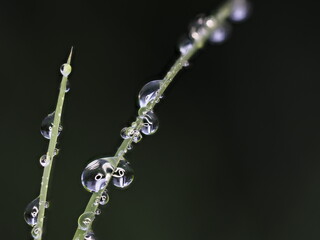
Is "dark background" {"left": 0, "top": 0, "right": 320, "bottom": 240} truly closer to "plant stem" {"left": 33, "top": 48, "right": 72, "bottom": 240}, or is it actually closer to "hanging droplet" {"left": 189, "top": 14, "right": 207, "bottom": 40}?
"plant stem" {"left": 33, "top": 48, "right": 72, "bottom": 240}

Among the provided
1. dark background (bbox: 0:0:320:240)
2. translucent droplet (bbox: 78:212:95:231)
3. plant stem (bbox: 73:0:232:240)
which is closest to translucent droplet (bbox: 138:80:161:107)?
plant stem (bbox: 73:0:232:240)

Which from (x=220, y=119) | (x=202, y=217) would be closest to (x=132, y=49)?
(x=220, y=119)

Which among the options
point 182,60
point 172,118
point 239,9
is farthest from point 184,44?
point 172,118

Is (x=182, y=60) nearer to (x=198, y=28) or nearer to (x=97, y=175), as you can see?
(x=198, y=28)

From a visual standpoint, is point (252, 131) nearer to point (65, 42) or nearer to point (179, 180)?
point (179, 180)

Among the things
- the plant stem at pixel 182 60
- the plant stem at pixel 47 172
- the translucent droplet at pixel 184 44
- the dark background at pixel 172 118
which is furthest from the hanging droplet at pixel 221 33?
the dark background at pixel 172 118

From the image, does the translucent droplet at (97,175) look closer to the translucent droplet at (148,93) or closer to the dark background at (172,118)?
the translucent droplet at (148,93)
